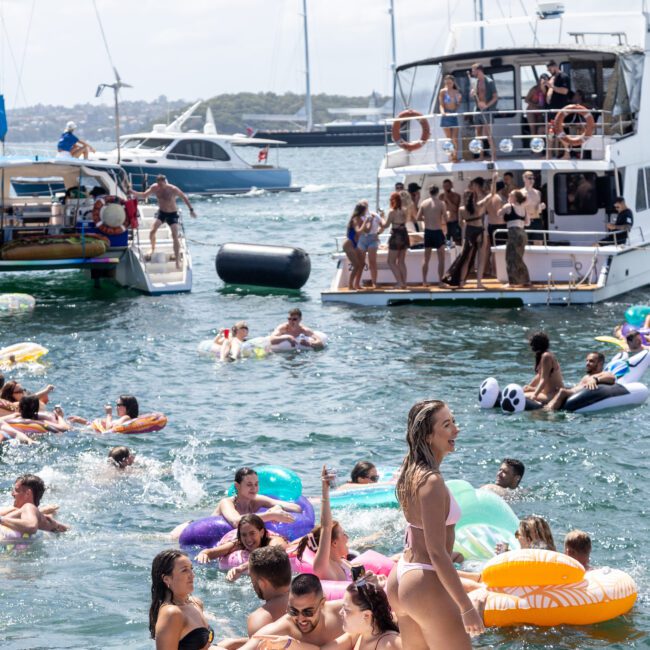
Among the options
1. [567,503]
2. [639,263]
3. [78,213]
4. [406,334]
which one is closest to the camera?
[567,503]

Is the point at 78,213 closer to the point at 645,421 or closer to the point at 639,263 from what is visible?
the point at 639,263

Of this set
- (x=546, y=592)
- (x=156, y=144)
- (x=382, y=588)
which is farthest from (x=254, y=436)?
(x=156, y=144)

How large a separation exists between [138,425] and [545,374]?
5.26 metres

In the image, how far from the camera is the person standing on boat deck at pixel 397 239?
22.7m

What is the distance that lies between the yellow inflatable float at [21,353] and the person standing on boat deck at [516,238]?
854 cm

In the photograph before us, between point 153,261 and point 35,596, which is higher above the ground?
point 153,261

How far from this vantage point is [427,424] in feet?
20.0

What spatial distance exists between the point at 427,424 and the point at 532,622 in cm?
333

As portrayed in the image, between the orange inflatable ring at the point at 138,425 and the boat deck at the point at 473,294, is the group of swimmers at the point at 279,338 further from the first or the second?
the orange inflatable ring at the point at 138,425

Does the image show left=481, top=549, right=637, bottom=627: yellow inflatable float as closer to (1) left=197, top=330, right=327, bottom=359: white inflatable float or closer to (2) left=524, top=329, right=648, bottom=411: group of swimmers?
(2) left=524, top=329, right=648, bottom=411: group of swimmers

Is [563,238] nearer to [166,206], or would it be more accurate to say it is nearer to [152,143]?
[166,206]

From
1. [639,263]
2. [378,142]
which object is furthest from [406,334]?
[378,142]

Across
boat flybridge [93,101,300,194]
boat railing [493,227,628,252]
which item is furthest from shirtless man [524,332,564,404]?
boat flybridge [93,101,300,194]

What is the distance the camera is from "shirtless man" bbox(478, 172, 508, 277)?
73.6ft
